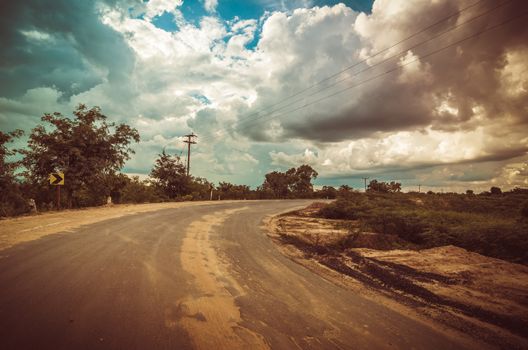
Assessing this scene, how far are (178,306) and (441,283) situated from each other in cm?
492

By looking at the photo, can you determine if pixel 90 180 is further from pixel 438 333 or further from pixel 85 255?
pixel 438 333

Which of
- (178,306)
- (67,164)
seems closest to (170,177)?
(67,164)

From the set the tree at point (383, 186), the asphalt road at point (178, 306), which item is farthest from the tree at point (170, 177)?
the tree at point (383, 186)

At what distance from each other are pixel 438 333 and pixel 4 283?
21.3ft

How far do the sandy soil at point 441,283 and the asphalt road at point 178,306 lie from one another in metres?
0.51

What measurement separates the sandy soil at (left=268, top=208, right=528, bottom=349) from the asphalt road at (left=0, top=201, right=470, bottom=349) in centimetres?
51

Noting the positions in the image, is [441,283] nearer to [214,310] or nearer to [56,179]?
[214,310]

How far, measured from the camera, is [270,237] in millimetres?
9898

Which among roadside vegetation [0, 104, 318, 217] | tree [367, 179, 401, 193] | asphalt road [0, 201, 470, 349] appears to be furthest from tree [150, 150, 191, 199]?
tree [367, 179, 401, 193]

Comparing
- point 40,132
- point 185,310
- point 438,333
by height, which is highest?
point 40,132

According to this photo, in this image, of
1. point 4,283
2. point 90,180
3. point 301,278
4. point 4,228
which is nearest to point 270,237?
point 301,278

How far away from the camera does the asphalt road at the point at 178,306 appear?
301 centimetres

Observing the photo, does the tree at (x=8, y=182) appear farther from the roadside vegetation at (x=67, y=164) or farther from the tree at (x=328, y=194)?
the tree at (x=328, y=194)

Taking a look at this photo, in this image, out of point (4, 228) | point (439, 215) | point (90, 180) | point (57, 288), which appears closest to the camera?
point (57, 288)
